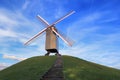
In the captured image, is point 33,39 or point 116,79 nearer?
Result: point 116,79

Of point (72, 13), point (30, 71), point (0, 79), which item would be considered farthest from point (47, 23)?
point (0, 79)

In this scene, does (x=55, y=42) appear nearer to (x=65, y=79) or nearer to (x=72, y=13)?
(x=72, y=13)

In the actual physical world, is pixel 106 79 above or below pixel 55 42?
below

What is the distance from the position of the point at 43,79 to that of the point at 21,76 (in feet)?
15.0

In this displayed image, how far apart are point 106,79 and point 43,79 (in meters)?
11.1

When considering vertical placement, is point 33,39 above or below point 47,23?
below

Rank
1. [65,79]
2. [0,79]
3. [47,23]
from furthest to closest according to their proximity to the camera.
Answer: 1. [47,23]
2. [0,79]
3. [65,79]

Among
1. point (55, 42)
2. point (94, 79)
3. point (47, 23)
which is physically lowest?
point (94, 79)

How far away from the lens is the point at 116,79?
41312mm

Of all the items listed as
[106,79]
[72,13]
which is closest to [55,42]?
[72,13]

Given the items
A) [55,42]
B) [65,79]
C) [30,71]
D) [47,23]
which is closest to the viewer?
[65,79]

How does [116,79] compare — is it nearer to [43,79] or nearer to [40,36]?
[43,79]

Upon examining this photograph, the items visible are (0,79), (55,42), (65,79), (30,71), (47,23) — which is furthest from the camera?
(47,23)

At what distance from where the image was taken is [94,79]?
1502 inches
